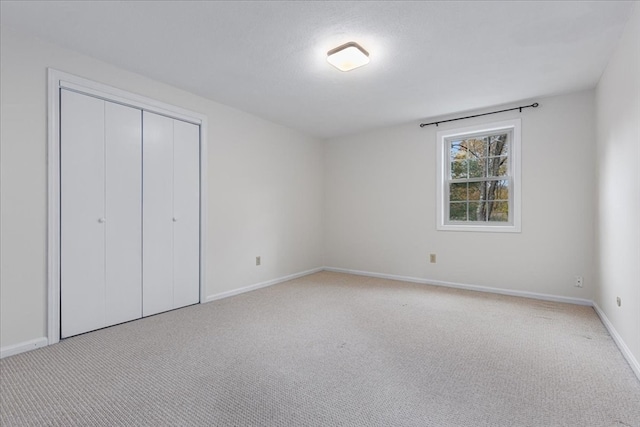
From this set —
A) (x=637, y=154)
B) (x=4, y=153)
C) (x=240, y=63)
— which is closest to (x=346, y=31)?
(x=240, y=63)

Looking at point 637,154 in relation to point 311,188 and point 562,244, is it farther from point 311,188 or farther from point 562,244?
point 311,188

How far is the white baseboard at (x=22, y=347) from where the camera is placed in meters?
2.21

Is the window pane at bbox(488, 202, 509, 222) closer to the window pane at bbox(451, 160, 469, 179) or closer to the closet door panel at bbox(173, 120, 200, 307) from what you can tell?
the window pane at bbox(451, 160, 469, 179)

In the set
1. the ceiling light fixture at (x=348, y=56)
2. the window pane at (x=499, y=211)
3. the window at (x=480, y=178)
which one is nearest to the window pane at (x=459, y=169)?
the window at (x=480, y=178)

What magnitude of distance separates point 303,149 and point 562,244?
373 centimetres

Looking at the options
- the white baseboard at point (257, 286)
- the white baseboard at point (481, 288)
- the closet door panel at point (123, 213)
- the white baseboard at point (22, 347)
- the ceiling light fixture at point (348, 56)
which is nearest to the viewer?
the white baseboard at point (22, 347)

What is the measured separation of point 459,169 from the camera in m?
4.34

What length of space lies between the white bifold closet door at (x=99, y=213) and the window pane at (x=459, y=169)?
390 centimetres

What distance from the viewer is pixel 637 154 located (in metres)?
2.00

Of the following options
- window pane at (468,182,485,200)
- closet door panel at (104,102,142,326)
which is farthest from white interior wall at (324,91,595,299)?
closet door panel at (104,102,142,326)

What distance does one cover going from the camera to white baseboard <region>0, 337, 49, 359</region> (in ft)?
7.23

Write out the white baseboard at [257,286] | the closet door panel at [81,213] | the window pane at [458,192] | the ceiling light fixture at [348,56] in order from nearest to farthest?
1. the ceiling light fixture at [348,56]
2. the closet door panel at [81,213]
3. the white baseboard at [257,286]
4. the window pane at [458,192]

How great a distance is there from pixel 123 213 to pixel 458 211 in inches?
160

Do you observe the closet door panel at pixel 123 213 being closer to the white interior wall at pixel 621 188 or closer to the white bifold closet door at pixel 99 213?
the white bifold closet door at pixel 99 213
